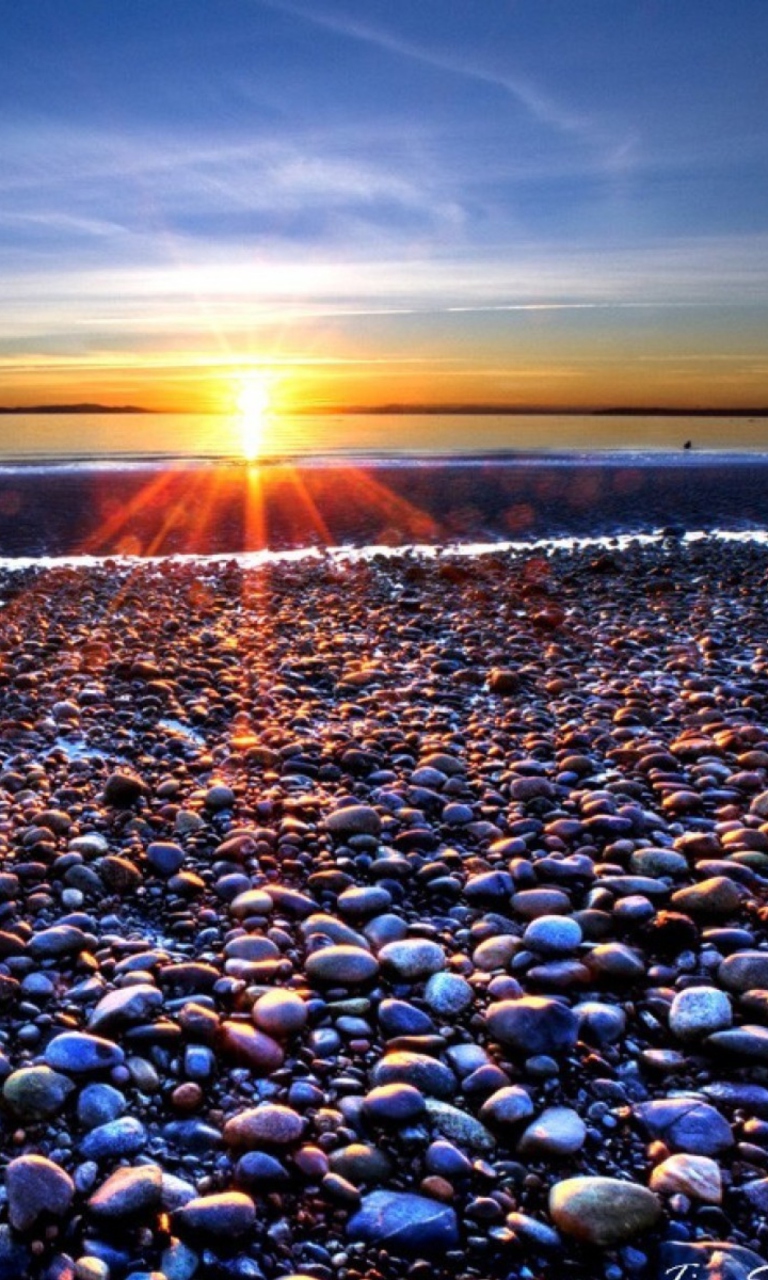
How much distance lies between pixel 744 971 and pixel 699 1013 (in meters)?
0.30

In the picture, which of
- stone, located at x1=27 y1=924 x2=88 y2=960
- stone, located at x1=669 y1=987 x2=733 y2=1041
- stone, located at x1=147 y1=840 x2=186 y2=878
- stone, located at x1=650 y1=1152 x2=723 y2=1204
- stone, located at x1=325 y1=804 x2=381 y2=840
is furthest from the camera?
stone, located at x1=325 y1=804 x2=381 y2=840

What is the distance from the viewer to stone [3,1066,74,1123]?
2648mm

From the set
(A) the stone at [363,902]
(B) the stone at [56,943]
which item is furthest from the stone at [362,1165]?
(B) the stone at [56,943]

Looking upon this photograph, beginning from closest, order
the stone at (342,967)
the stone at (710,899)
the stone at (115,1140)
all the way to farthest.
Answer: the stone at (115,1140) < the stone at (342,967) < the stone at (710,899)

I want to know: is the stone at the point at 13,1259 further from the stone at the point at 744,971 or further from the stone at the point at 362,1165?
the stone at the point at 744,971

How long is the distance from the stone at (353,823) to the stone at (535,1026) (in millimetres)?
1502

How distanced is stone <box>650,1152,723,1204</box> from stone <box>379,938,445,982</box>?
1.04m

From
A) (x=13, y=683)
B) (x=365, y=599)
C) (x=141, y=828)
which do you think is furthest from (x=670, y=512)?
(x=141, y=828)

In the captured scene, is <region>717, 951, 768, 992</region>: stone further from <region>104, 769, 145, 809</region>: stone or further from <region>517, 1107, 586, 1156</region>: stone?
<region>104, 769, 145, 809</region>: stone

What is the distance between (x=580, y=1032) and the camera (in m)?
3.00

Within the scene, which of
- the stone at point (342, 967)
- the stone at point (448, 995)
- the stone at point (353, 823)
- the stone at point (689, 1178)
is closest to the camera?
the stone at point (689, 1178)

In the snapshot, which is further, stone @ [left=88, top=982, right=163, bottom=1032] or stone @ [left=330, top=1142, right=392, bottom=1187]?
stone @ [left=88, top=982, right=163, bottom=1032]

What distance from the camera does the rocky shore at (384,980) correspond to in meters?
2.30
